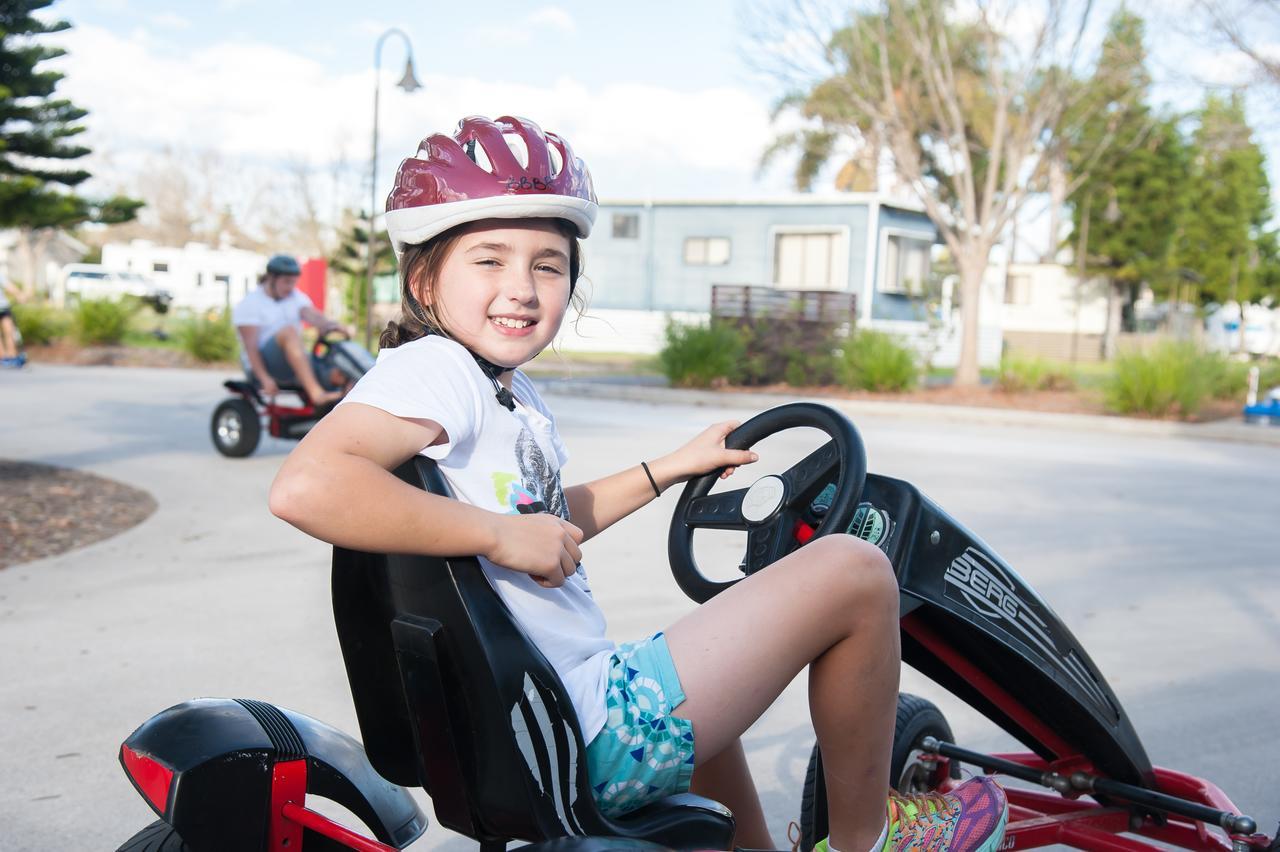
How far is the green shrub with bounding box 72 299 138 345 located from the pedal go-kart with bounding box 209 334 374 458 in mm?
14535

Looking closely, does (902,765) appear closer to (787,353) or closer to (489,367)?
(489,367)

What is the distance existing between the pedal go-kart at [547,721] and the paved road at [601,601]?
2.71ft

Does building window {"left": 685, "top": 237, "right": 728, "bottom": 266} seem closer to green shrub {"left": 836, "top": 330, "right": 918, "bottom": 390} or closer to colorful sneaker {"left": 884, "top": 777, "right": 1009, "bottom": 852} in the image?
Answer: green shrub {"left": 836, "top": 330, "right": 918, "bottom": 390}

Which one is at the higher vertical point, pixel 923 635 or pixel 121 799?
pixel 923 635

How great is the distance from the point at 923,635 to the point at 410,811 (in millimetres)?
988

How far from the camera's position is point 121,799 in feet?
9.95

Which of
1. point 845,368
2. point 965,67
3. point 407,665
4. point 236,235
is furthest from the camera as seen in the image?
point 236,235

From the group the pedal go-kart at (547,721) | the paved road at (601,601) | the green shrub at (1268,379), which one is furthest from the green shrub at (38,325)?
the pedal go-kart at (547,721)

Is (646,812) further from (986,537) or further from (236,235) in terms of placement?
(236,235)

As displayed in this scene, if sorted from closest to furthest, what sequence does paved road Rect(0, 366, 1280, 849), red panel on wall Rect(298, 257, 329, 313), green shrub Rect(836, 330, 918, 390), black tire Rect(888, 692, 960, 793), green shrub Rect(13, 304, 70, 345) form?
black tire Rect(888, 692, 960, 793) < paved road Rect(0, 366, 1280, 849) < green shrub Rect(836, 330, 918, 390) < green shrub Rect(13, 304, 70, 345) < red panel on wall Rect(298, 257, 329, 313)

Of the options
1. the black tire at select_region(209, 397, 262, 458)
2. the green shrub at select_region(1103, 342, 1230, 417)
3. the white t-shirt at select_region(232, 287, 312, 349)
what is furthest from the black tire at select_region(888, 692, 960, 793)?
the green shrub at select_region(1103, 342, 1230, 417)

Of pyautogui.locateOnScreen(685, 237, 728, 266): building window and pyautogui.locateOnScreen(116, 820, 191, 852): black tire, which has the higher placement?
pyautogui.locateOnScreen(685, 237, 728, 266): building window

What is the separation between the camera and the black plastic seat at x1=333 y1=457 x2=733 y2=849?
164 centimetres

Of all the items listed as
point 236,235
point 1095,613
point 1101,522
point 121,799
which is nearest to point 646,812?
point 121,799
